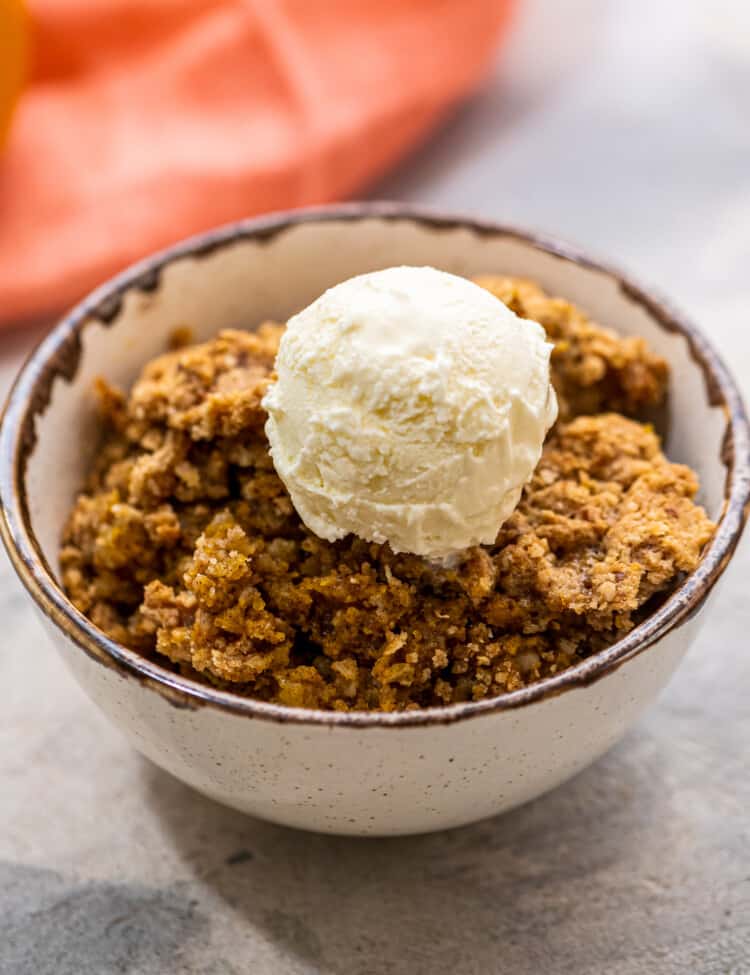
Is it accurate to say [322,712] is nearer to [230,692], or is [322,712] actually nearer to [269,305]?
[230,692]

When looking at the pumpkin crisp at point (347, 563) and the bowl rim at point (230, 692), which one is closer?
the bowl rim at point (230, 692)

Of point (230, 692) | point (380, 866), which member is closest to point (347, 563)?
point (230, 692)

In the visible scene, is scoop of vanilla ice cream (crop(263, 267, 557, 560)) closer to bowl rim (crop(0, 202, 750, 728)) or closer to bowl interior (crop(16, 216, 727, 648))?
bowl rim (crop(0, 202, 750, 728))

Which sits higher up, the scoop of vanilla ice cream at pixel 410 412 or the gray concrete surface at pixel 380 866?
the scoop of vanilla ice cream at pixel 410 412

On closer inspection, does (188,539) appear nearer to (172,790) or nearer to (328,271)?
(172,790)

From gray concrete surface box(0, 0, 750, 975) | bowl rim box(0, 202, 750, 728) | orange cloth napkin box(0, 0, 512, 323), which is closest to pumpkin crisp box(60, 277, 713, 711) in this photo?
bowl rim box(0, 202, 750, 728)

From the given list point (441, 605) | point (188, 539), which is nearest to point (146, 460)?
point (188, 539)

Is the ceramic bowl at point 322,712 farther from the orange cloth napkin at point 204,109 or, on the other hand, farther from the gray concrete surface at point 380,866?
the orange cloth napkin at point 204,109

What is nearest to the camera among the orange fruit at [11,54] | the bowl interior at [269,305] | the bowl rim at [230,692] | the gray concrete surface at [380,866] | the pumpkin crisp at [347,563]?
the bowl rim at [230,692]

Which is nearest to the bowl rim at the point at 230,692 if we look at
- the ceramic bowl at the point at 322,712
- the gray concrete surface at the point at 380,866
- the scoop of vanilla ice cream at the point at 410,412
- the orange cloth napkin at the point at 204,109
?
the ceramic bowl at the point at 322,712
